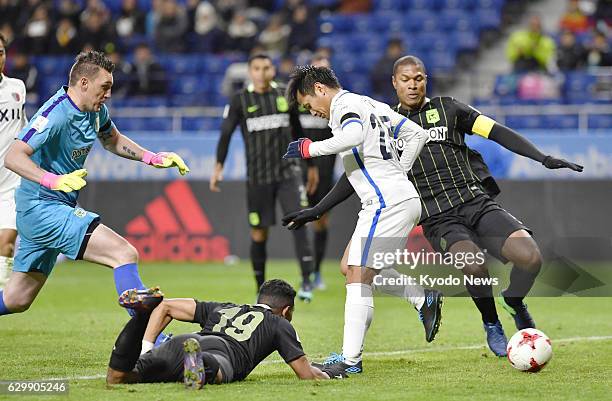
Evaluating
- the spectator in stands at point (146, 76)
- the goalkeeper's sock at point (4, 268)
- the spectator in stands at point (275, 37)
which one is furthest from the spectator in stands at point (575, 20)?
the goalkeeper's sock at point (4, 268)

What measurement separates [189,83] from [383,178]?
14.0m

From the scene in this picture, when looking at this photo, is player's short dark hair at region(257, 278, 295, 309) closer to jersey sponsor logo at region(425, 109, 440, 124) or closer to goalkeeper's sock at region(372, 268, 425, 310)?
goalkeeper's sock at region(372, 268, 425, 310)

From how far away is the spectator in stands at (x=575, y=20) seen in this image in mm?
20406

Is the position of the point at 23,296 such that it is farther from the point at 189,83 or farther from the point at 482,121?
the point at 189,83

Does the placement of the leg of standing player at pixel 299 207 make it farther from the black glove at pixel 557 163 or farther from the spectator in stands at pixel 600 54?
the spectator in stands at pixel 600 54

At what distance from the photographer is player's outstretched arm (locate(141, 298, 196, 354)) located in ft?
22.6

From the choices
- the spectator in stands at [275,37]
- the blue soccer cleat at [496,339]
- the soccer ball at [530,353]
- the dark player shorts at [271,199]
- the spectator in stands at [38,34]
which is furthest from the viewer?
the spectator in stands at [38,34]

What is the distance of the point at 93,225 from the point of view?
7.10 meters

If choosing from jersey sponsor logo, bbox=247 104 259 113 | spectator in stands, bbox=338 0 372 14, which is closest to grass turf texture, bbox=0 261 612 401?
jersey sponsor logo, bbox=247 104 259 113

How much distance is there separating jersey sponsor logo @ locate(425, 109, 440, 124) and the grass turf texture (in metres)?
1.84

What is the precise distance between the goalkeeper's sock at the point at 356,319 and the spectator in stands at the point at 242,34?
14.3 m

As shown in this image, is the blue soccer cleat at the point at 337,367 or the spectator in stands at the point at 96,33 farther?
the spectator in stands at the point at 96,33

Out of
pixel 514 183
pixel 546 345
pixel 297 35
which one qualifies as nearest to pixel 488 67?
pixel 297 35

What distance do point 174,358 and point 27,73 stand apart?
14416 millimetres
